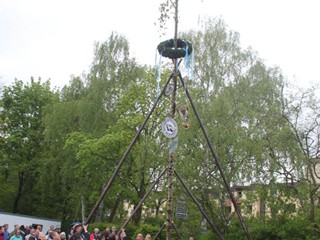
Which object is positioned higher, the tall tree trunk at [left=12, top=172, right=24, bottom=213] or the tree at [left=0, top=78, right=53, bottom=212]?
the tree at [left=0, top=78, right=53, bottom=212]

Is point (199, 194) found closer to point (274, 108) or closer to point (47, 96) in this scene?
point (274, 108)

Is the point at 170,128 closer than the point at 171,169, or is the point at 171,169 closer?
the point at 170,128

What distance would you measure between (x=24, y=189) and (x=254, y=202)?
21.8m

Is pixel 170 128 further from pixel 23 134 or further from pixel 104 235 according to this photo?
pixel 23 134

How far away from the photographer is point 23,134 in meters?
32.8

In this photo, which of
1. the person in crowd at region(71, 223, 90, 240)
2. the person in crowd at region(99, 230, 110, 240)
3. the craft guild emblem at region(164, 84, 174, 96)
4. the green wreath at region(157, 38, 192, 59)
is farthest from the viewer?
the craft guild emblem at region(164, 84, 174, 96)

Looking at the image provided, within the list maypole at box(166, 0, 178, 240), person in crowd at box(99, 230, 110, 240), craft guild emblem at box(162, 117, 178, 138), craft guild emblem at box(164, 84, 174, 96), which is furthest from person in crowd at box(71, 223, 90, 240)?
craft guild emblem at box(164, 84, 174, 96)

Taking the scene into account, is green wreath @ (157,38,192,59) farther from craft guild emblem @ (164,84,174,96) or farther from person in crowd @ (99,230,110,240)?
person in crowd @ (99,230,110,240)

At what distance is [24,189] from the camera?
3475 centimetres

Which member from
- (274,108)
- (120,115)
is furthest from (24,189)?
(274,108)

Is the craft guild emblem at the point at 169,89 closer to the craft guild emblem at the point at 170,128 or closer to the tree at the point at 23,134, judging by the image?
the craft guild emblem at the point at 170,128

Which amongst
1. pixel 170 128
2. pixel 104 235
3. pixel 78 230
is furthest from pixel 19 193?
pixel 78 230

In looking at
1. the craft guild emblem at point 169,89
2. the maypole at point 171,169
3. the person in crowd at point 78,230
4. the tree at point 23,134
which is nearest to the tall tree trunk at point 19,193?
the tree at point 23,134

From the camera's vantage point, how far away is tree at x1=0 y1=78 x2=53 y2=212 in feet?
105
